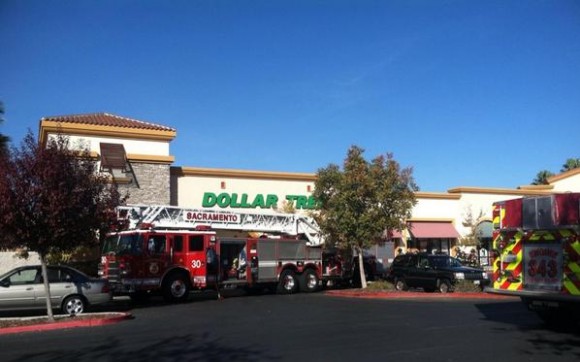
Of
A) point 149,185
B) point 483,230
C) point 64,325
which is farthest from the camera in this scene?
point 483,230

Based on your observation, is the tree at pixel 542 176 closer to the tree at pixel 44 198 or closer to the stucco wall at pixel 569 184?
the stucco wall at pixel 569 184

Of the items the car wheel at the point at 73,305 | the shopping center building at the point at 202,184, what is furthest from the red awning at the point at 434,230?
the car wheel at the point at 73,305

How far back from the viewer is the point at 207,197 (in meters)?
31.1

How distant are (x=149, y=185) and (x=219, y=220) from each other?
5.92 m

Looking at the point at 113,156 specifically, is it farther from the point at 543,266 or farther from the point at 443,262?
the point at 543,266

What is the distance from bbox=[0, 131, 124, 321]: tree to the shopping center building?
27.0ft

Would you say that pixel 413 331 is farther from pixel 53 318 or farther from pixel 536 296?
pixel 53 318

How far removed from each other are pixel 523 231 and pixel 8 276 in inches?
528

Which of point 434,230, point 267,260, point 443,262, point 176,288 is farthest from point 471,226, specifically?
point 176,288

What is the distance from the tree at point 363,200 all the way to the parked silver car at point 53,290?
11061mm

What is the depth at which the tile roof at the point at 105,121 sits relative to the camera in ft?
93.2

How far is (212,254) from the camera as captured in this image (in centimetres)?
2272

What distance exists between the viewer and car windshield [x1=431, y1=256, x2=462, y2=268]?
78.8ft

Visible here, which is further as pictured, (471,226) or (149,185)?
(471,226)
